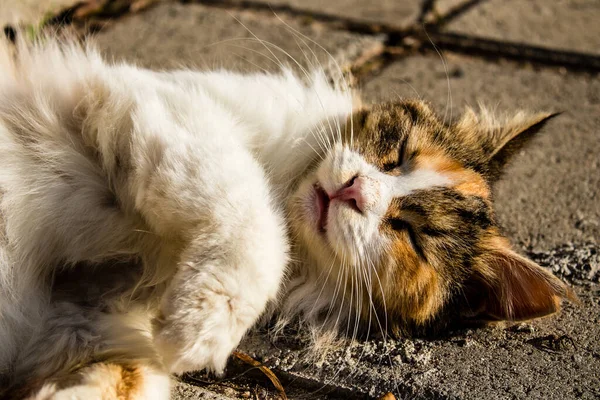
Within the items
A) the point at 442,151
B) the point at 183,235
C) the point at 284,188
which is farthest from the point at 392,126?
the point at 183,235

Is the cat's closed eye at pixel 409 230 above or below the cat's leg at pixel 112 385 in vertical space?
above

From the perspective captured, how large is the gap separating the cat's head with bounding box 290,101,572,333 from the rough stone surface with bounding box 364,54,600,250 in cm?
45

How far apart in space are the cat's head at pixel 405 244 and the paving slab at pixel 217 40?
1.23 metres

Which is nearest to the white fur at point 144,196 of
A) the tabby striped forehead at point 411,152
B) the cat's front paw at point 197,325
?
the cat's front paw at point 197,325

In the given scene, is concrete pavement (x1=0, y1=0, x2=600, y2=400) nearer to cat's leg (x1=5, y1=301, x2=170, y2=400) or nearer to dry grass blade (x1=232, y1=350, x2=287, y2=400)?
dry grass blade (x1=232, y1=350, x2=287, y2=400)

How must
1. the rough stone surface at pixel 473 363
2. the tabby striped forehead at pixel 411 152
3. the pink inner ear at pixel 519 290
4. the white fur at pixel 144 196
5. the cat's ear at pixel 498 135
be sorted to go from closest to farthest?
1. the white fur at pixel 144 196
2. the rough stone surface at pixel 473 363
3. the pink inner ear at pixel 519 290
4. the tabby striped forehead at pixel 411 152
5. the cat's ear at pixel 498 135

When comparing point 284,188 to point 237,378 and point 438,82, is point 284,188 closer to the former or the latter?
point 237,378

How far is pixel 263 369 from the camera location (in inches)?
83.4

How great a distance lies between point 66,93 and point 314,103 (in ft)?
3.22

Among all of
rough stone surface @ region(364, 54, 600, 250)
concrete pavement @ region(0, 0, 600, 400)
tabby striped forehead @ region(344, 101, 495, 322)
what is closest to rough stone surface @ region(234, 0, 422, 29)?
concrete pavement @ region(0, 0, 600, 400)

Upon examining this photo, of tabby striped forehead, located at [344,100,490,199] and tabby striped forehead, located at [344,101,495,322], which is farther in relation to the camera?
tabby striped forehead, located at [344,100,490,199]

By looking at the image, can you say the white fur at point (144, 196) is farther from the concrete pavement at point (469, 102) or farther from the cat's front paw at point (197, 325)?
the concrete pavement at point (469, 102)

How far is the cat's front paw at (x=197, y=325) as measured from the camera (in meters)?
1.83

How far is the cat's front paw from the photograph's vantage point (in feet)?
6.02
